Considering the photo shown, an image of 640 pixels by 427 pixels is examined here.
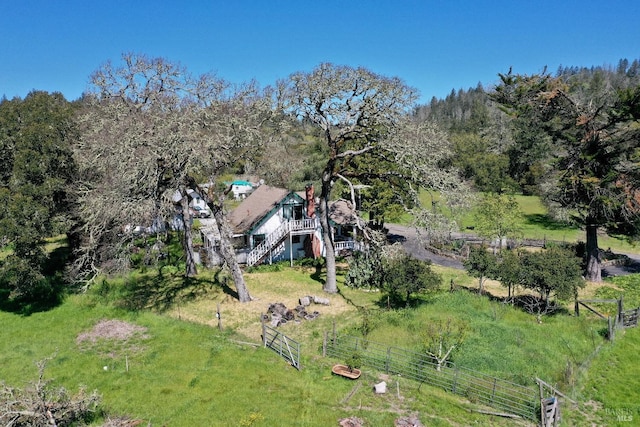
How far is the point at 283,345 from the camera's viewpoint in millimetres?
17812

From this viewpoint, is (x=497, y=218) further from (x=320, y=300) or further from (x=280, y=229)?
(x=320, y=300)

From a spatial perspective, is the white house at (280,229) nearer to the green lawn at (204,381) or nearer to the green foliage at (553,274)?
the green lawn at (204,381)

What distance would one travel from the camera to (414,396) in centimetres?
1393

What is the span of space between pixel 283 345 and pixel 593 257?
2491 cm

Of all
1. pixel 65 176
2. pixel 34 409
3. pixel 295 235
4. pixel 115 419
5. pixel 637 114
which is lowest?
pixel 115 419

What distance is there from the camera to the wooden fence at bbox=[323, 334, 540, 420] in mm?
13141

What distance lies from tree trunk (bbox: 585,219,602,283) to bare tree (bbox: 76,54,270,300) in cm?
2494

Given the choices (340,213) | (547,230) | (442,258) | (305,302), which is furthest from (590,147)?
(547,230)

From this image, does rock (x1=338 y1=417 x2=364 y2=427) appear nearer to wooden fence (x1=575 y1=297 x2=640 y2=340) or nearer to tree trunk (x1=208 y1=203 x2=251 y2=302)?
tree trunk (x1=208 y1=203 x2=251 y2=302)

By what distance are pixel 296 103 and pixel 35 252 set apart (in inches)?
675

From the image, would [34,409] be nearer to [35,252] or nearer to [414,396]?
[414,396]

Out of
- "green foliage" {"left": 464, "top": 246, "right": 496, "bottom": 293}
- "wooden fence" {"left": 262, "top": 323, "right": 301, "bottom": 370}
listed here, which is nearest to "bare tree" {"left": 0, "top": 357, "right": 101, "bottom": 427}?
"wooden fence" {"left": 262, "top": 323, "right": 301, "bottom": 370}

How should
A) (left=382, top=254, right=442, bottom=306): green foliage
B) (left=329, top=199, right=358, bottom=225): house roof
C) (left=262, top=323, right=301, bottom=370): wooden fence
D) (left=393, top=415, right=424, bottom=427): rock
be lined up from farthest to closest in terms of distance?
1. (left=329, top=199, right=358, bottom=225): house roof
2. (left=382, top=254, right=442, bottom=306): green foliage
3. (left=262, top=323, right=301, bottom=370): wooden fence
4. (left=393, top=415, right=424, bottom=427): rock

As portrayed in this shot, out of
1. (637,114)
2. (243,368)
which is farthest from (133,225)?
(637,114)
